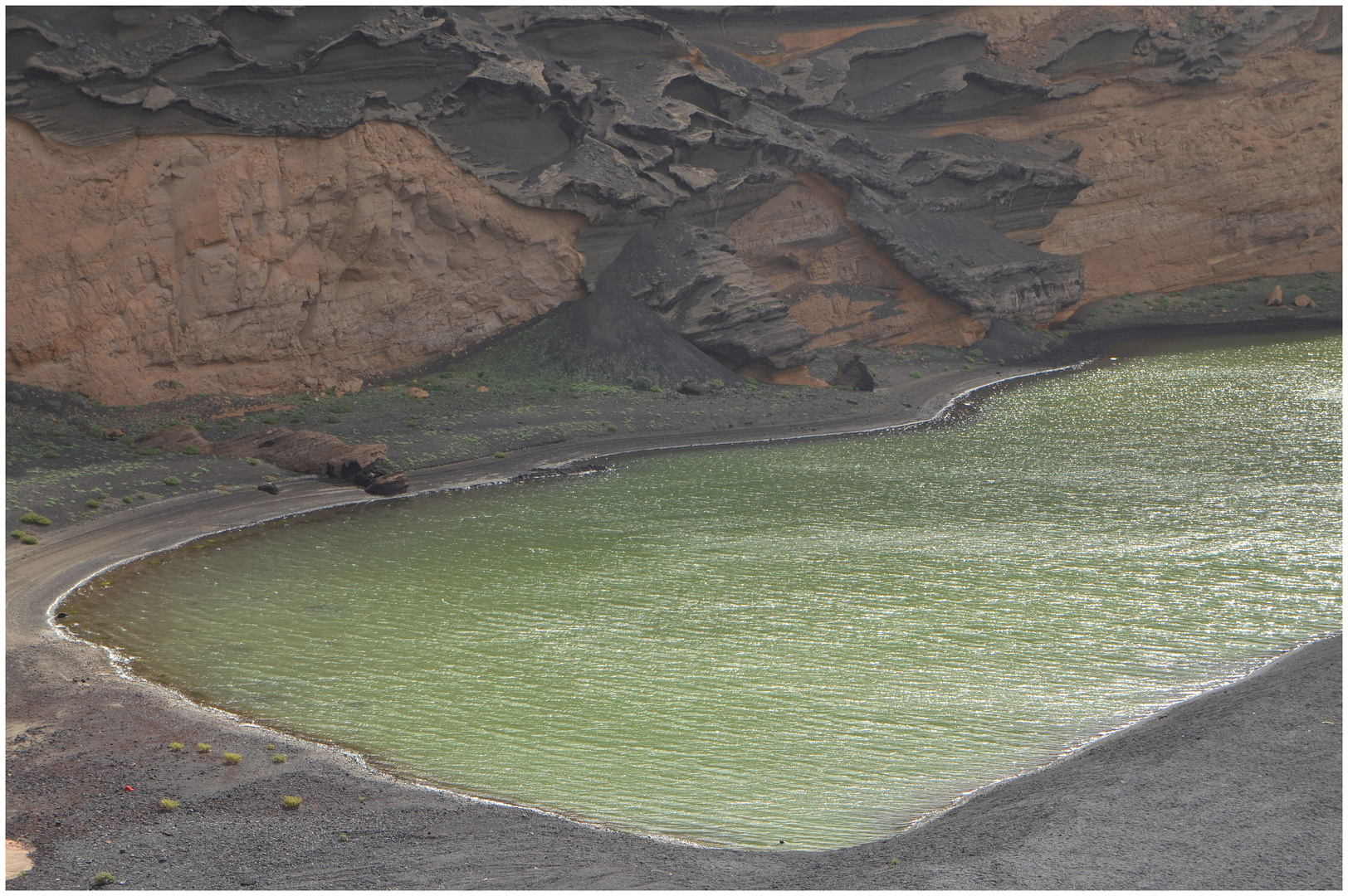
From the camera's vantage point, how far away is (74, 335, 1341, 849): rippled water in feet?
47.6

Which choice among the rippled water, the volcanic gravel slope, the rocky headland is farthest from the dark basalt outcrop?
the volcanic gravel slope

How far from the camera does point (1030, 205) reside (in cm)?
5447

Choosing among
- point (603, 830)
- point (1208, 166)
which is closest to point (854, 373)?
point (1208, 166)

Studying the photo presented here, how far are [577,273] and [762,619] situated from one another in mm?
24695

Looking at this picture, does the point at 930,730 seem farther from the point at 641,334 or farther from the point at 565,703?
the point at 641,334

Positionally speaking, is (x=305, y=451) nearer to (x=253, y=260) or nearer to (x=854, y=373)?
(x=253, y=260)

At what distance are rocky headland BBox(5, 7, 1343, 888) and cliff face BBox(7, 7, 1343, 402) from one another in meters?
0.14

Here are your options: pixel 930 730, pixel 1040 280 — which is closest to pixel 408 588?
pixel 930 730

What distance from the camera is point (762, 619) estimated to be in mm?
19922

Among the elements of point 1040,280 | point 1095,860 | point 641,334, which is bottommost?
point 1095,860

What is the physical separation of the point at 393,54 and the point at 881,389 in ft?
70.5

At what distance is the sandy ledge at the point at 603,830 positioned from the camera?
1088 cm

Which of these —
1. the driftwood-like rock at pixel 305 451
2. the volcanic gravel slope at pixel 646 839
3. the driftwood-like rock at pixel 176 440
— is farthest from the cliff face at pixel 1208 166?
the volcanic gravel slope at pixel 646 839

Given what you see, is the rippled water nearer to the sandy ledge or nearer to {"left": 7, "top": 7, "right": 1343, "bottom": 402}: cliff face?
the sandy ledge
